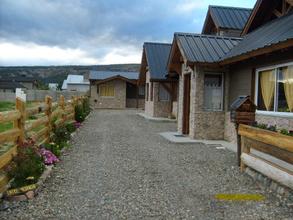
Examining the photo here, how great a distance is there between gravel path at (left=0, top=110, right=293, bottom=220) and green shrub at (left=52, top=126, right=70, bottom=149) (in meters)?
0.39

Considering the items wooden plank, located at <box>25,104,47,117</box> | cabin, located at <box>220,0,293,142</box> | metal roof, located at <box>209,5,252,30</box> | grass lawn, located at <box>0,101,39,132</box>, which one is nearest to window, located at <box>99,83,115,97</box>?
grass lawn, located at <box>0,101,39,132</box>

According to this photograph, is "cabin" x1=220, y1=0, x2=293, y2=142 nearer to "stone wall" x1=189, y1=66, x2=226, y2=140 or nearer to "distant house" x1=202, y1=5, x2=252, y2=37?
"stone wall" x1=189, y1=66, x2=226, y2=140

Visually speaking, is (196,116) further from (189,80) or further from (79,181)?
(79,181)

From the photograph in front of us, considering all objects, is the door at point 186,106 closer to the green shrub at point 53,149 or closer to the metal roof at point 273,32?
the metal roof at point 273,32

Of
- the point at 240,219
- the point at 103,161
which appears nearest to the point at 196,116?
the point at 103,161

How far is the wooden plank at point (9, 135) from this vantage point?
5.58m

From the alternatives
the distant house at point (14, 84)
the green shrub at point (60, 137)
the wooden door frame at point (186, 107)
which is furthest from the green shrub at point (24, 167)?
the distant house at point (14, 84)

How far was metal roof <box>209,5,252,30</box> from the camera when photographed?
17.0 meters

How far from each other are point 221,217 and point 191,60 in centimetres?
758

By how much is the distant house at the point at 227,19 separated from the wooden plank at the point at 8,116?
12367mm

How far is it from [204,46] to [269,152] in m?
7.13

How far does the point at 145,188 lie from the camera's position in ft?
21.2

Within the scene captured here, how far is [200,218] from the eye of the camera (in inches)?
199

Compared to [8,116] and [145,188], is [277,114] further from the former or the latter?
[8,116]
